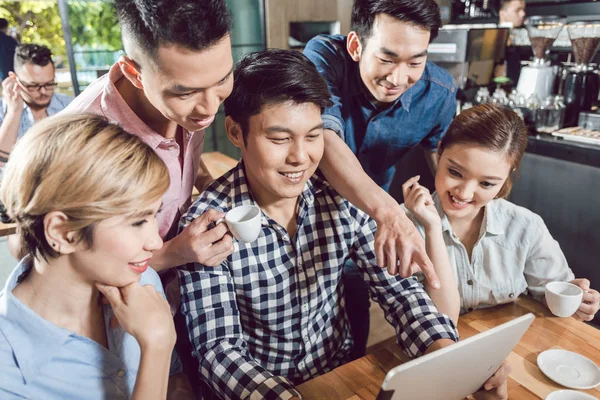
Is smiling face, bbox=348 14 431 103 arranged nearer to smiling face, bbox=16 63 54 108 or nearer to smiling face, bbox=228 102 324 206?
smiling face, bbox=228 102 324 206

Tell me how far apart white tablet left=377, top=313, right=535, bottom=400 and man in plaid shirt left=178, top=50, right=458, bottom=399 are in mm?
252

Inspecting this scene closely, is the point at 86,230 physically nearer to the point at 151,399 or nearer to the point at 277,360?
the point at 151,399

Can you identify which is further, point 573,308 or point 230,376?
point 573,308

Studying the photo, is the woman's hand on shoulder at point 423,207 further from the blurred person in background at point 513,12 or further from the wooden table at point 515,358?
the blurred person in background at point 513,12

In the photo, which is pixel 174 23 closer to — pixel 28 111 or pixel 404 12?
pixel 404 12

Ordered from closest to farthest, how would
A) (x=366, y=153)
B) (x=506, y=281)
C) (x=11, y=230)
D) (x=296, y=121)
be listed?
1. (x=296, y=121)
2. (x=506, y=281)
3. (x=366, y=153)
4. (x=11, y=230)

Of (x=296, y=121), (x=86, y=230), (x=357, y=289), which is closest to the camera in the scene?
(x=86, y=230)

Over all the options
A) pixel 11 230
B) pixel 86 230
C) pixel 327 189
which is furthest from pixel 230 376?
pixel 11 230

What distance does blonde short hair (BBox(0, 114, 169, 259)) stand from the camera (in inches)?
35.3

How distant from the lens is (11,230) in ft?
7.30

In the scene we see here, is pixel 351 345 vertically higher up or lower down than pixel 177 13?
lower down

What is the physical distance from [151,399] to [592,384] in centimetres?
96

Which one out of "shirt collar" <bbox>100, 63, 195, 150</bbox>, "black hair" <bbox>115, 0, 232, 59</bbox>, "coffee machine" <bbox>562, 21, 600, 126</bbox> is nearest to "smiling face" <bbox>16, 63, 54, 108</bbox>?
"shirt collar" <bbox>100, 63, 195, 150</bbox>

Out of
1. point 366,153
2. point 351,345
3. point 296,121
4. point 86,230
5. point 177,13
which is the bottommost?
point 351,345
